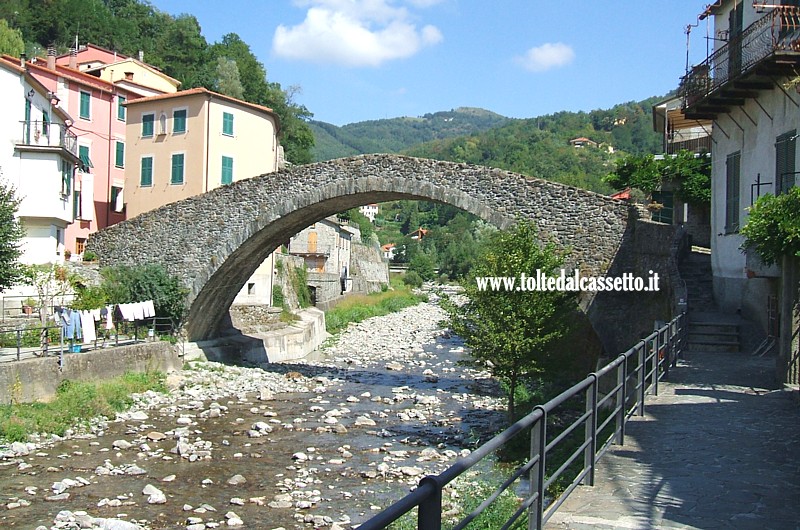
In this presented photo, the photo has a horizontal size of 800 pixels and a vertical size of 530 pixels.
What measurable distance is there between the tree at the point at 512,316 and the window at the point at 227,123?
13645 millimetres

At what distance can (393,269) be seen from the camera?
77.8 metres

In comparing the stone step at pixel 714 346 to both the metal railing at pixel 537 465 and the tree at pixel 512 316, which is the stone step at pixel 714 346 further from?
the metal railing at pixel 537 465

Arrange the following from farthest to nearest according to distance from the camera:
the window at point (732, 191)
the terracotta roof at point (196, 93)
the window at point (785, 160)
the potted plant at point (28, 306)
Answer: the terracotta roof at point (196, 93) → the potted plant at point (28, 306) → the window at point (732, 191) → the window at point (785, 160)

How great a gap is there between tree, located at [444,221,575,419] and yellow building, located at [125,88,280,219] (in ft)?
43.7

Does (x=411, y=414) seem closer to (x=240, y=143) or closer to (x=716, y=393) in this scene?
(x=716, y=393)

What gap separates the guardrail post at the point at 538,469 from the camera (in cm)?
435

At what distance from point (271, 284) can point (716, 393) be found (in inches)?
843

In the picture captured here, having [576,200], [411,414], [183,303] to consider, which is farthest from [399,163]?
[183,303]

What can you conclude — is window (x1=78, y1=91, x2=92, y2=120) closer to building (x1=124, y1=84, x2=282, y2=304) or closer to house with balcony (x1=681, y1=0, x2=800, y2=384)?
building (x1=124, y1=84, x2=282, y2=304)

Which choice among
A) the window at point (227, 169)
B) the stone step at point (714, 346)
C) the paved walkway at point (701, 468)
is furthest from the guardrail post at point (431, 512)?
the window at point (227, 169)

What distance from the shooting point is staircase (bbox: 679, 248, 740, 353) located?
44.6 ft

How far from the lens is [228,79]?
4516 cm

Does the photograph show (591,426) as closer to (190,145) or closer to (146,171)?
(190,145)

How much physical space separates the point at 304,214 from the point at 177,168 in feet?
21.7
